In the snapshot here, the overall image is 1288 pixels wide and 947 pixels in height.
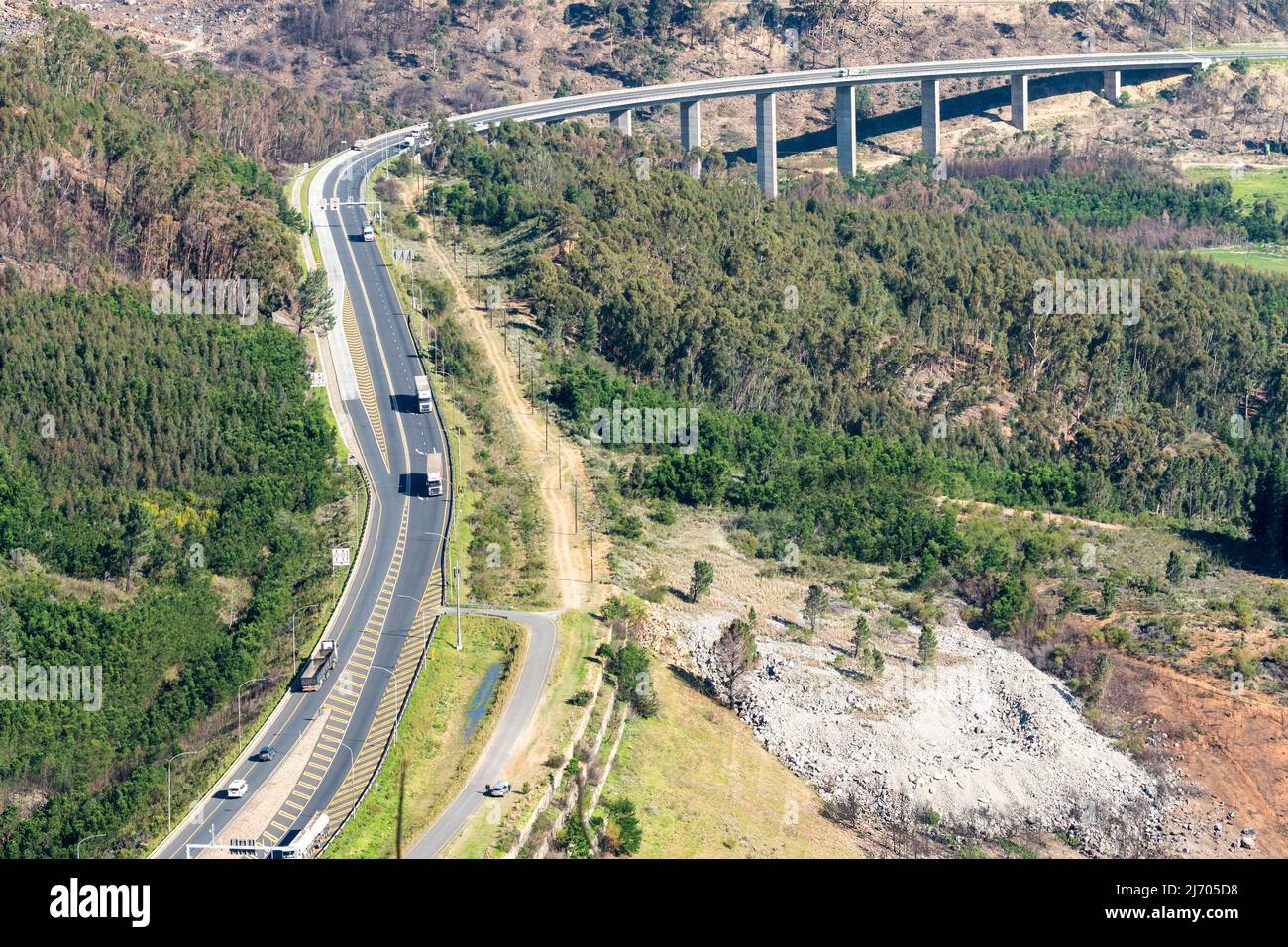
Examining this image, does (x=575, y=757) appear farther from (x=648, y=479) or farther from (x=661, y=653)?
(x=648, y=479)

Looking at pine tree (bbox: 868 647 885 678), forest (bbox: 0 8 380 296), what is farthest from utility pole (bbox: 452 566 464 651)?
forest (bbox: 0 8 380 296)

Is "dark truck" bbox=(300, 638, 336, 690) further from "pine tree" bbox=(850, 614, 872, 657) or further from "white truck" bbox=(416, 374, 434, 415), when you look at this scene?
"white truck" bbox=(416, 374, 434, 415)

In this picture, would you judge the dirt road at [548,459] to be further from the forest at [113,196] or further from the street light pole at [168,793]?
the street light pole at [168,793]

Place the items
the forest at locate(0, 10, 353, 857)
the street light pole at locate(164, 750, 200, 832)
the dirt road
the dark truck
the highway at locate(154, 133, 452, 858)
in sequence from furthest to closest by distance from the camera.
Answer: the dirt road, the dark truck, the forest at locate(0, 10, 353, 857), the highway at locate(154, 133, 452, 858), the street light pole at locate(164, 750, 200, 832)

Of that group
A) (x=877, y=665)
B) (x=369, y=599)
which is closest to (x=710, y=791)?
(x=877, y=665)

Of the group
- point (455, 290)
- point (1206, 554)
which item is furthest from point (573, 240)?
point (1206, 554)

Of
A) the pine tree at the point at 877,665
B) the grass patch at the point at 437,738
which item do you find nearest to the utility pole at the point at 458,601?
the grass patch at the point at 437,738
